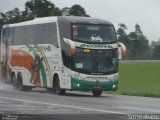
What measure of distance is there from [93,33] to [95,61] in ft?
4.25

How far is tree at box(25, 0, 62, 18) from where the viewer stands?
9938cm

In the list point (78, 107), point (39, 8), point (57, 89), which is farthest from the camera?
point (39, 8)

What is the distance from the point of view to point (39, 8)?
9938 cm

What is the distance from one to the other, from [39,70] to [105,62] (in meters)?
4.70

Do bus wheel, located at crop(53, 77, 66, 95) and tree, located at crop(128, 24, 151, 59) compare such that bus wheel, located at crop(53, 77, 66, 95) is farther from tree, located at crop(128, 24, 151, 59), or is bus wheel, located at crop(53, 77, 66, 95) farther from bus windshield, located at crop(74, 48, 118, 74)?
tree, located at crop(128, 24, 151, 59)

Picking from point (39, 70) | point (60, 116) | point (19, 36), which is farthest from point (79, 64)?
point (60, 116)

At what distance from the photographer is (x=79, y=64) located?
32781 millimetres

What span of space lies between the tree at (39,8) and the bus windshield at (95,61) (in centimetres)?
6530

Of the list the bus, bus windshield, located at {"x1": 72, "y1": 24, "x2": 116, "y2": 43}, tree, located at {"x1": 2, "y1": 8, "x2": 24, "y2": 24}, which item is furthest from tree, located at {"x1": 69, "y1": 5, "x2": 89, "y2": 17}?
bus windshield, located at {"x1": 72, "y1": 24, "x2": 116, "y2": 43}

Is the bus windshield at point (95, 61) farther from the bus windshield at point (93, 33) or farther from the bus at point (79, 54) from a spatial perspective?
the bus windshield at point (93, 33)

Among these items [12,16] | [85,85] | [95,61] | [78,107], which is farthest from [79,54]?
[12,16]

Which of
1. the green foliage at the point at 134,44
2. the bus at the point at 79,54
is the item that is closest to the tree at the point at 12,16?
the green foliage at the point at 134,44

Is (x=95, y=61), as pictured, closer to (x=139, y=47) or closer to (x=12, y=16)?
(x=12, y=16)

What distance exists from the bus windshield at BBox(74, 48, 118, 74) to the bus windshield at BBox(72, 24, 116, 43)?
49cm
